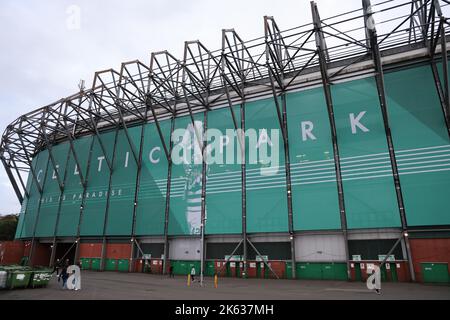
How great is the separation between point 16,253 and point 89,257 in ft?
48.2

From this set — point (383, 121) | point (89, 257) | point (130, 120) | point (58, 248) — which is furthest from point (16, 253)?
point (383, 121)

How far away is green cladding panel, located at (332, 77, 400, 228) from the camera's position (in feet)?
75.8

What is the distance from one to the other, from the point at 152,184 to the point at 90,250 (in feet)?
40.7

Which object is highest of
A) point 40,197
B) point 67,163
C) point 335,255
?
point 67,163

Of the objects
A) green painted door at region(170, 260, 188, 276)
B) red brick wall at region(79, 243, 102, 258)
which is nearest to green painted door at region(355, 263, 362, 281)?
green painted door at region(170, 260, 188, 276)

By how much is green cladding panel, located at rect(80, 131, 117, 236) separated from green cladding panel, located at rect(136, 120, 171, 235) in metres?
6.07

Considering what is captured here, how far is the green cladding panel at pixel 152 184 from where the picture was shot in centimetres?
3266

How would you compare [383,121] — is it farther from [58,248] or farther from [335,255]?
[58,248]

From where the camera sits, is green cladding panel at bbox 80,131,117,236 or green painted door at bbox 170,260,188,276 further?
green cladding panel at bbox 80,131,117,236

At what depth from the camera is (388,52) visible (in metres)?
26.7

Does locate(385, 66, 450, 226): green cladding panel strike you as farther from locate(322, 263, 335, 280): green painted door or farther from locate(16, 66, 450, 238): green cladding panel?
locate(322, 263, 335, 280): green painted door

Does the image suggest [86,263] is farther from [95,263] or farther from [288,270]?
[288,270]
